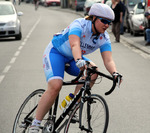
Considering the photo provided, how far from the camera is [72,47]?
4.57m

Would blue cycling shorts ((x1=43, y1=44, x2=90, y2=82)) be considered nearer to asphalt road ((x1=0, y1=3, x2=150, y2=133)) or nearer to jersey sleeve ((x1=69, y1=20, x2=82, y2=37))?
jersey sleeve ((x1=69, y1=20, x2=82, y2=37))

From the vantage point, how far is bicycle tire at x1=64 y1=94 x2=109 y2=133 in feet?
13.9

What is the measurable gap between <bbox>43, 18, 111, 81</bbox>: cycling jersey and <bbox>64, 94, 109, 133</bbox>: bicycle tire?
1.66 ft

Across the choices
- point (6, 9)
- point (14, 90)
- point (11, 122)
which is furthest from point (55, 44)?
point (6, 9)

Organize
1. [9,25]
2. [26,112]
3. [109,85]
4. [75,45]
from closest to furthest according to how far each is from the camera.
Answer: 1. [75,45]
2. [26,112]
3. [109,85]
4. [9,25]

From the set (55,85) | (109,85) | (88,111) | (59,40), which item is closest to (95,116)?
(88,111)

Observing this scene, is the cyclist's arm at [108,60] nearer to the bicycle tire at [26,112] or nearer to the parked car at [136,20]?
the bicycle tire at [26,112]

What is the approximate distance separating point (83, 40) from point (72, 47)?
310 mm

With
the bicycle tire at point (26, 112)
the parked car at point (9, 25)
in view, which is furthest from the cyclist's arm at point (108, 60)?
the parked car at point (9, 25)

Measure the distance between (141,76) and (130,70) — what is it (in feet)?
3.29

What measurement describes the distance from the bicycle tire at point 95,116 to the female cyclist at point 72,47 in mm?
395

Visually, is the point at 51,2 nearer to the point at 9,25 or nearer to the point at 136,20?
the point at 136,20

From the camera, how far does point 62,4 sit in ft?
257

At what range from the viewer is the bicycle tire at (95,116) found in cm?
424
